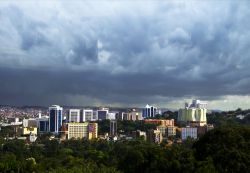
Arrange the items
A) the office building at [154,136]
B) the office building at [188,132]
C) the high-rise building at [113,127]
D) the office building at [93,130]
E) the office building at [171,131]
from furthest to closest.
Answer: the high-rise building at [113,127] < the office building at [93,130] < the office building at [171,131] < the office building at [188,132] < the office building at [154,136]

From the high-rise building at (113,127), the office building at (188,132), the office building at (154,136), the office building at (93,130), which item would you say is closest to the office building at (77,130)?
the office building at (93,130)

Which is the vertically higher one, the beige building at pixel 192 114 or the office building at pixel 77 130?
the beige building at pixel 192 114

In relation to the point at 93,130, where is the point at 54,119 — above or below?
above

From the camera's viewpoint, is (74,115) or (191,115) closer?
(191,115)

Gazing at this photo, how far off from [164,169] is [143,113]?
158 metres

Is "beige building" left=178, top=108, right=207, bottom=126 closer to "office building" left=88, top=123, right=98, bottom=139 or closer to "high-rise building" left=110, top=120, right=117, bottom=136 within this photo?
"high-rise building" left=110, top=120, right=117, bottom=136

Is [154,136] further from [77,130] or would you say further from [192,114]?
[192,114]

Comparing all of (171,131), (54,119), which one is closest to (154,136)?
(171,131)

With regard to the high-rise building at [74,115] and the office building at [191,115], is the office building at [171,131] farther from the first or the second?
the high-rise building at [74,115]

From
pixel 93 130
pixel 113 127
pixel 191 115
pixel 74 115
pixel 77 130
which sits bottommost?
pixel 77 130

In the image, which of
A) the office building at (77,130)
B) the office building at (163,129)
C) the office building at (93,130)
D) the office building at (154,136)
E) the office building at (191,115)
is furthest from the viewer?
the office building at (191,115)

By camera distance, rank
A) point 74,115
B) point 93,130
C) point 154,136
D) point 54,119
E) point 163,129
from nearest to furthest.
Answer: point 154,136 → point 163,129 → point 93,130 → point 54,119 → point 74,115

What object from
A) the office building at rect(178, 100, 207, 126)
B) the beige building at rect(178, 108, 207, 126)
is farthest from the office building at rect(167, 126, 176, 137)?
the beige building at rect(178, 108, 207, 126)

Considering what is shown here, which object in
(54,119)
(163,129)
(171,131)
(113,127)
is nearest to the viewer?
(163,129)
